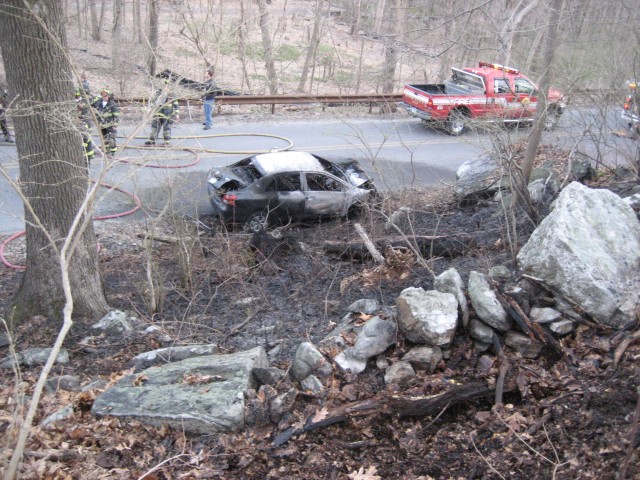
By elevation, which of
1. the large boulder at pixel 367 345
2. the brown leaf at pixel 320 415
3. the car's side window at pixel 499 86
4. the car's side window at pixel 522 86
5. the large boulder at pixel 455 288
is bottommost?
the brown leaf at pixel 320 415

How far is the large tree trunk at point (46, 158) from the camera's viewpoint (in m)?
6.77

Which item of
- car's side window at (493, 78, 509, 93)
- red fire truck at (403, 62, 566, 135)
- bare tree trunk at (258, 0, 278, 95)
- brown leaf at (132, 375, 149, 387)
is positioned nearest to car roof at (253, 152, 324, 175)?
brown leaf at (132, 375, 149, 387)

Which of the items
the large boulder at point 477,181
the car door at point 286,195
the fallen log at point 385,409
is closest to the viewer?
the fallen log at point 385,409

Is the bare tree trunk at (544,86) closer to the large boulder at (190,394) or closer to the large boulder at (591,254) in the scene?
the large boulder at (591,254)

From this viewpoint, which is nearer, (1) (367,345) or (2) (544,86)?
(1) (367,345)

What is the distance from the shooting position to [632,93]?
10680 millimetres

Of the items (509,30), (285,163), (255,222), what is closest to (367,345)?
(255,222)

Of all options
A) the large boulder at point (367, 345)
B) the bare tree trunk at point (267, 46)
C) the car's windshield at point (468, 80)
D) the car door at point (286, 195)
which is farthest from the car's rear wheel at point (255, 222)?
the bare tree trunk at point (267, 46)

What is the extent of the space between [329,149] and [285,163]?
4.76 m

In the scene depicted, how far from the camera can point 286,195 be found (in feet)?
35.7

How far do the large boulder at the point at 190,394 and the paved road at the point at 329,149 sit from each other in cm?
574

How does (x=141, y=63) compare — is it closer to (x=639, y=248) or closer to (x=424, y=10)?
(x=424, y=10)

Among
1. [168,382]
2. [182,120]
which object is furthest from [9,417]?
[182,120]

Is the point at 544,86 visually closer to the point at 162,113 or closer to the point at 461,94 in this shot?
the point at 461,94
